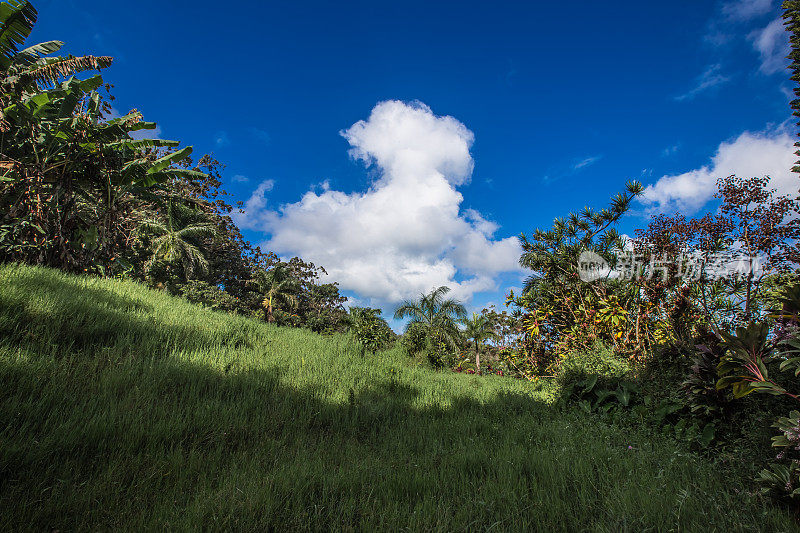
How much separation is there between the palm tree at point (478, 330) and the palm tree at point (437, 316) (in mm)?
467

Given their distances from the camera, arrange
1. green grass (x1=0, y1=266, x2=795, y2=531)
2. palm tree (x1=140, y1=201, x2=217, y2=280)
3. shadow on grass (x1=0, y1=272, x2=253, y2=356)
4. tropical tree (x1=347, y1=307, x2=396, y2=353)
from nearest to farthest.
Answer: green grass (x1=0, y1=266, x2=795, y2=531) < shadow on grass (x1=0, y1=272, x2=253, y2=356) < tropical tree (x1=347, y1=307, x2=396, y2=353) < palm tree (x1=140, y1=201, x2=217, y2=280)

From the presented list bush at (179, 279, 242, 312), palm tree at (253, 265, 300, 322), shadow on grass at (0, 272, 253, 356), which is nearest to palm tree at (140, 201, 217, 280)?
bush at (179, 279, 242, 312)

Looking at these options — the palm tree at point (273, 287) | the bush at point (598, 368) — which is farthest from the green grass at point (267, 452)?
the palm tree at point (273, 287)

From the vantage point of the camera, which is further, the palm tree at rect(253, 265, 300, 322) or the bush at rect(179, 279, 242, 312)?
the palm tree at rect(253, 265, 300, 322)

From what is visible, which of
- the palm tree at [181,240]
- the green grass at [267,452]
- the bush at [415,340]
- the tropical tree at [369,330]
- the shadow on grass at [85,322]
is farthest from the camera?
the palm tree at [181,240]

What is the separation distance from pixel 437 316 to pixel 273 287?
12.8 m

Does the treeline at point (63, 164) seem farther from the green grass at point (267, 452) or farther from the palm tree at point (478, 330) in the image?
the palm tree at point (478, 330)

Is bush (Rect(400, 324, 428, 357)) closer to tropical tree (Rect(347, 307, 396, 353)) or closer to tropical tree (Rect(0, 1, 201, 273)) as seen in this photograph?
tropical tree (Rect(347, 307, 396, 353))

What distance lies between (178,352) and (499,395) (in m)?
6.49

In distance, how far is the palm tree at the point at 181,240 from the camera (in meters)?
16.1

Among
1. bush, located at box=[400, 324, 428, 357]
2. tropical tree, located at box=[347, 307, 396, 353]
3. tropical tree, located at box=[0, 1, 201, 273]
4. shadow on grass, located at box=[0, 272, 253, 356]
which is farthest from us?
bush, located at box=[400, 324, 428, 357]

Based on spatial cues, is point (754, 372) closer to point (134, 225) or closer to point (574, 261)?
point (574, 261)

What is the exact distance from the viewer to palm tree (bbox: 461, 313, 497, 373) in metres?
17.7

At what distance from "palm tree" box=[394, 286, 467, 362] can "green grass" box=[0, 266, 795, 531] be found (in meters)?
10.8
